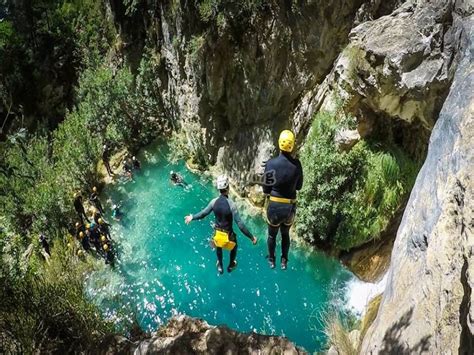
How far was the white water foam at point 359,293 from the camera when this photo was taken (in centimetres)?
1070

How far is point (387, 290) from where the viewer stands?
5.85 metres

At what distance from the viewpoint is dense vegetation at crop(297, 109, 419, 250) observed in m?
11.0

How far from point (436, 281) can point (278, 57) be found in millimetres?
9084

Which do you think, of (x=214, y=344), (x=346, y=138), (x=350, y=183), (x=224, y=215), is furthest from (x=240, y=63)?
(x=214, y=344)

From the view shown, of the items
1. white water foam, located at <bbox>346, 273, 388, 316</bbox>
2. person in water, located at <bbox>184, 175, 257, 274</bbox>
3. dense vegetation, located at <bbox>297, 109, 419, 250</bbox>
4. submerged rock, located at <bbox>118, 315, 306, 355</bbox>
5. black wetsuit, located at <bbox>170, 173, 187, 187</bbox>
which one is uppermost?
person in water, located at <bbox>184, 175, 257, 274</bbox>

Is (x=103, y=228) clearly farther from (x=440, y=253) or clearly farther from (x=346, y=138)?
(x=440, y=253)

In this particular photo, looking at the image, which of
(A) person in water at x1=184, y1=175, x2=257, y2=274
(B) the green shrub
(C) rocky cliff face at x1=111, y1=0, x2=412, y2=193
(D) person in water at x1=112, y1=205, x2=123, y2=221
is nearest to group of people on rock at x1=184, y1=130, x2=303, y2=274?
(A) person in water at x1=184, y1=175, x2=257, y2=274

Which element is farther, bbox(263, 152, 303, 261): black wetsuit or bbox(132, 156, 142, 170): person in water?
bbox(132, 156, 142, 170): person in water

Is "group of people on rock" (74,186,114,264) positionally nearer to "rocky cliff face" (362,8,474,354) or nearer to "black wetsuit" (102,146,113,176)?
"black wetsuit" (102,146,113,176)

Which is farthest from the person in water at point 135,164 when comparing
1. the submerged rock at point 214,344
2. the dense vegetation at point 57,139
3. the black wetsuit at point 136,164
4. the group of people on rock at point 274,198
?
the group of people on rock at point 274,198

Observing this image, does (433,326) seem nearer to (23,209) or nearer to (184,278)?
(184,278)

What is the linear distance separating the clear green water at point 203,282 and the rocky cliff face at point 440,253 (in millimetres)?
5596

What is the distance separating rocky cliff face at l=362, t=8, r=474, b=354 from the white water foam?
5018mm

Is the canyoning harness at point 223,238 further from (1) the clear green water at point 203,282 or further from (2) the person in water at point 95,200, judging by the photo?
(2) the person in water at point 95,200
